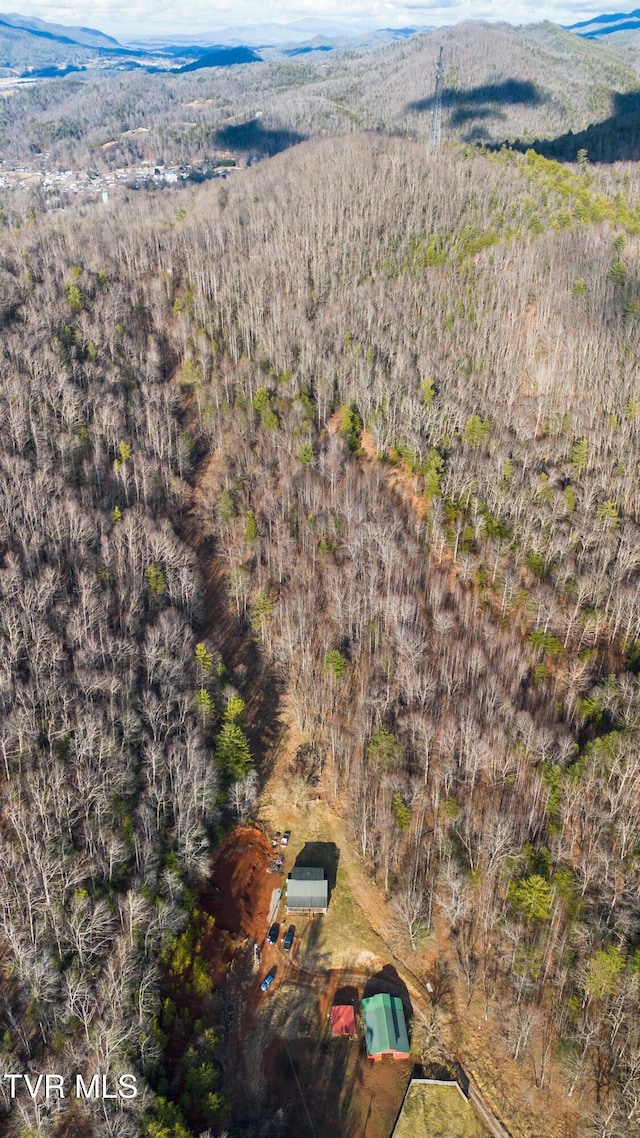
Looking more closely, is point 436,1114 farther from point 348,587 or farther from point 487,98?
point 487,98

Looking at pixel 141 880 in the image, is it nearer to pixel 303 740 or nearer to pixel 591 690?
pixel 303 740

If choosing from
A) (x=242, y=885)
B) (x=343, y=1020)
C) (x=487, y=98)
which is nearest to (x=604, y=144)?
(x=487, y=98)

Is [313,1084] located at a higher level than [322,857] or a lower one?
lower

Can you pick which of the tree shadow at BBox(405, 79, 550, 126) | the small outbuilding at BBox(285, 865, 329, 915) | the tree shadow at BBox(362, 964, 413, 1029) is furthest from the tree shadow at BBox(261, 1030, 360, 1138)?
the tree shadow at BBox(405, 79, 550, 126)

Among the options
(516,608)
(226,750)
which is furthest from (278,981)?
(516,608)

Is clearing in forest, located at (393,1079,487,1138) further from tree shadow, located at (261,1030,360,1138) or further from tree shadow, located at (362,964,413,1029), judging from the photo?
tree shadow, located at (362,964,413,1029)
